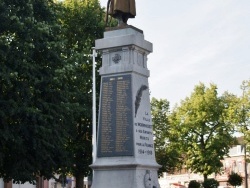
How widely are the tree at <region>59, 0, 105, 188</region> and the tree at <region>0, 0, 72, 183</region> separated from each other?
14.2 feet

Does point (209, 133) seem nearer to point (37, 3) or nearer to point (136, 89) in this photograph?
point (37, 3)

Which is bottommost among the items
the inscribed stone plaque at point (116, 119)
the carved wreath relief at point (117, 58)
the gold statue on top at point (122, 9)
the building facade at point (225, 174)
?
the building facade at point (225, 174)

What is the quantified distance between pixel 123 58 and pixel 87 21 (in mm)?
23709

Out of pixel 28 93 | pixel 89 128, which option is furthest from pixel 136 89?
pixel 89 128

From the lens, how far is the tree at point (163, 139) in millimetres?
56312

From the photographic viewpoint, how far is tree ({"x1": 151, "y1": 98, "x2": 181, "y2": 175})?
56.3m

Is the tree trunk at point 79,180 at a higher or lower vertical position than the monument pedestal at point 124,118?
lower

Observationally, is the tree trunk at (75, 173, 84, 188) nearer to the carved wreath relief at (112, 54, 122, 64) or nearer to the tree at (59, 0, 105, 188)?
the tree at (59, 0, 105, 188)

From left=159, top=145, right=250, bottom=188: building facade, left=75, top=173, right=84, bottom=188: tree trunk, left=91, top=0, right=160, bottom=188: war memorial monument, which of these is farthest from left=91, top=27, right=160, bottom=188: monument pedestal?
left=159, top=145, right=250, bottom=188: building facade

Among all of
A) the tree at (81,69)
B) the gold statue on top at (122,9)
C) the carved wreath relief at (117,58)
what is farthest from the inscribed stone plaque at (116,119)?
the tree at (81,69)

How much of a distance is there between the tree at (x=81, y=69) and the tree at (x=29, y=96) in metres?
4.34

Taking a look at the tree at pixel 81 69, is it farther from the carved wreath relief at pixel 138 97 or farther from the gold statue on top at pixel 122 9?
the carved wreath relief at pixel 138 97

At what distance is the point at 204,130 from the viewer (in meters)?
57.0

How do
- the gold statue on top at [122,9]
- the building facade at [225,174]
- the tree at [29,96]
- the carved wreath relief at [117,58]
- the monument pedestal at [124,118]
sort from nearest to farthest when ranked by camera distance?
the monument pedestal at [124,118]
the carved wreath relief at [117,58]
the gold statue on top at [122,9]
the tree at [29,96]
the building facade at [225,174]
